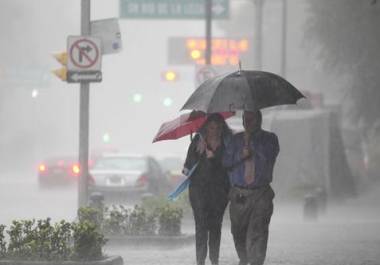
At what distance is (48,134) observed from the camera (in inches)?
3310

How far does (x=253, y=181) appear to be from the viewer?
40.2 feet

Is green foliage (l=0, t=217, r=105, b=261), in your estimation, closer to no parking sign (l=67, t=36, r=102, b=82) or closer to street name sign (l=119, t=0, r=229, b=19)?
no parking sign (l=67, t=36, r=102, b=82)

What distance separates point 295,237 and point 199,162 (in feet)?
25.1

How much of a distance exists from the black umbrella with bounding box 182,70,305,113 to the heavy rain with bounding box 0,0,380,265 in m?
0.03

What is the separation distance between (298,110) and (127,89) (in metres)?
82.7

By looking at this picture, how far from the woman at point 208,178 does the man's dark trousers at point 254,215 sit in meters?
0.89

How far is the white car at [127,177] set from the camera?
1243 inches

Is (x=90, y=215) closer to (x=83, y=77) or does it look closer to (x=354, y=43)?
(x=83, y=77)

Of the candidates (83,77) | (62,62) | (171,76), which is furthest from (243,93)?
(171,76)

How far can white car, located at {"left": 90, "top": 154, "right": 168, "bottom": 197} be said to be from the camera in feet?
104

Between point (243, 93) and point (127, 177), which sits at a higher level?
point (243, 93)

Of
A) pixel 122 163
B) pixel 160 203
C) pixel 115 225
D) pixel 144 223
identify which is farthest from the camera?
pixel 122 163

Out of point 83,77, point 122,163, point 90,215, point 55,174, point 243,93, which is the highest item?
Result: point 83,77

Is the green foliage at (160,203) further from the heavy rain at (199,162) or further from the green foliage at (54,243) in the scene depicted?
the green foliage at (54,243)
